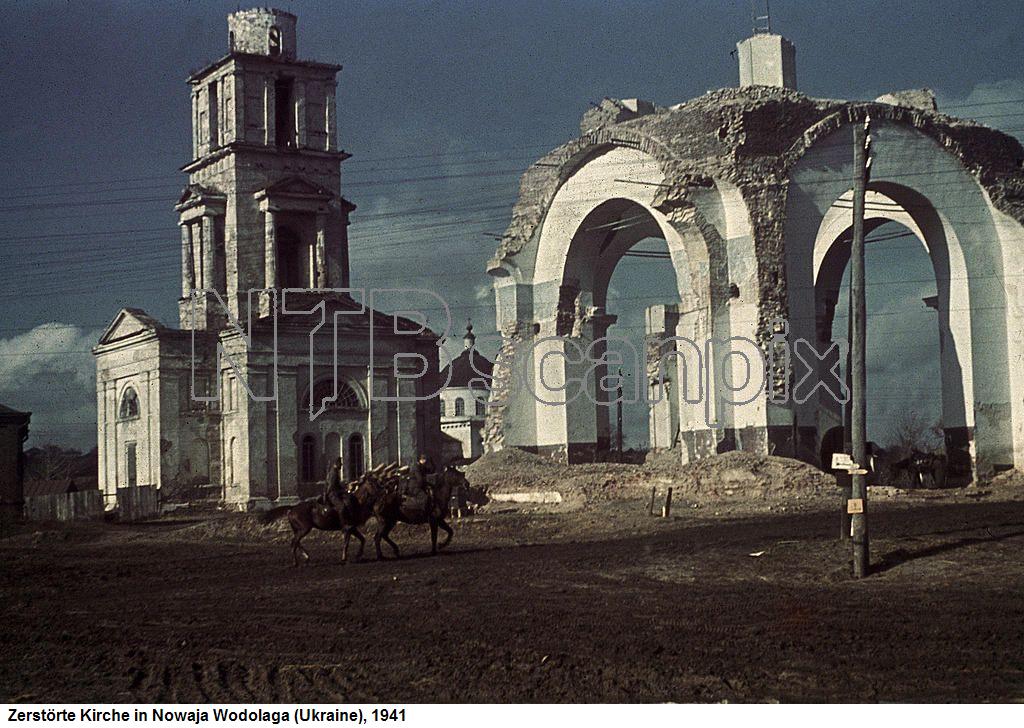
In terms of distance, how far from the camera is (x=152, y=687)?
11664mm

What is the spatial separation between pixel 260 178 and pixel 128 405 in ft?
35.3

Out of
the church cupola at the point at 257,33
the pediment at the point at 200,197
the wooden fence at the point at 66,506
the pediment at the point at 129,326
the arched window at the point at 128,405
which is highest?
the church cupola at the point at 257,33

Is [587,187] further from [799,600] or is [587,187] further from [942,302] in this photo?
[799,600]

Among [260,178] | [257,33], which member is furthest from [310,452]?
[257,33]

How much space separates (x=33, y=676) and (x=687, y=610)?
6.85 m

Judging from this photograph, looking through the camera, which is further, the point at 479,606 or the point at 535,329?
the point at 535,329

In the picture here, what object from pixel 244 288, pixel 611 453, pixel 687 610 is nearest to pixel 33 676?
pixel 687 610

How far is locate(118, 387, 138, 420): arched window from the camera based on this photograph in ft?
184

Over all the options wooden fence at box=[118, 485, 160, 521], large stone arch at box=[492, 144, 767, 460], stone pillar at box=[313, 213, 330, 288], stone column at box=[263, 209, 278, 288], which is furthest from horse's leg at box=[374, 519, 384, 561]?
stone pillar at box=[313, 213, 330, 288]

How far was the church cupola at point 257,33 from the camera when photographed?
55188 mm

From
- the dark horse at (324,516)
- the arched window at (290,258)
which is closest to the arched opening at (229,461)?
the arched window at (290,258)

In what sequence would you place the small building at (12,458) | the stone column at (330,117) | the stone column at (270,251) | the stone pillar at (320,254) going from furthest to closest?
the stone pillar at (320,254)
the stone column at (330,117)
the stone column at (270,251)
the small building at (12,458)

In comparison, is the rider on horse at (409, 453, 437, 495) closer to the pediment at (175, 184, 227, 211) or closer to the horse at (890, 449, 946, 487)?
the horse at (890, 449, 946, 487)

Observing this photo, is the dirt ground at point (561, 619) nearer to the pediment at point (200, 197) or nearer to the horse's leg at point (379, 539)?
the horse's leg at point (379, 539)
